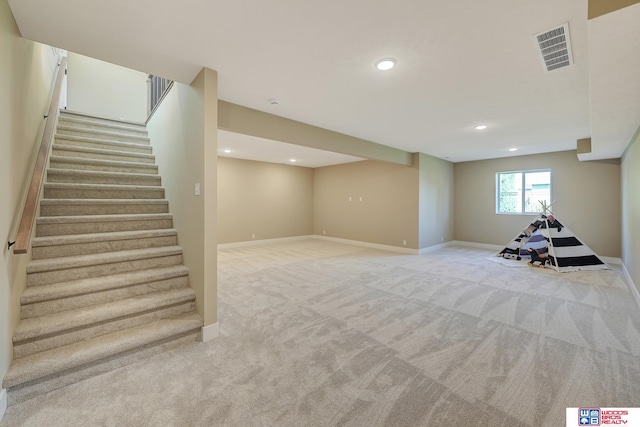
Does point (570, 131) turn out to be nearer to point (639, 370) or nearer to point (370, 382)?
point (639, 370)

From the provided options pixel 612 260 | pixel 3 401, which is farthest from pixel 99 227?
pixel 612 260

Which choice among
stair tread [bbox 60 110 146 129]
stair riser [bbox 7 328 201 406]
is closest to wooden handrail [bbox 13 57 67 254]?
stair riser [bbox 7 328 201 406]

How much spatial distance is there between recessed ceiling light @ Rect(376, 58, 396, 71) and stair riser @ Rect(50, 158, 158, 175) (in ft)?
11.0

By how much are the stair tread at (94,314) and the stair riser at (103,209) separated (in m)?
1.23

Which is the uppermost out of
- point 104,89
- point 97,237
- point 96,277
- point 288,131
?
point 104,89

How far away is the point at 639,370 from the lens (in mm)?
1953

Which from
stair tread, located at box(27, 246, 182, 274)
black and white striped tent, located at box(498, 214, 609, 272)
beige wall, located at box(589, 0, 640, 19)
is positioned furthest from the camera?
black and white striped tent, located at box(498, 214, 609, 272)

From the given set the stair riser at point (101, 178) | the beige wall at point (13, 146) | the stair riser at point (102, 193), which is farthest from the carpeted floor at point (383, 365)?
the stair riser at point (101, 178)

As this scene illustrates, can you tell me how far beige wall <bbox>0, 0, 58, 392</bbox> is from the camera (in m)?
1.66

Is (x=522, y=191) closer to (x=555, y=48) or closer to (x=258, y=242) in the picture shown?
(x=555, y=48)

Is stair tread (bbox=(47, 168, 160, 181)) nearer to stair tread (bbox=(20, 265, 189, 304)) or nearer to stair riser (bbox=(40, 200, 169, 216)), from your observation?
stair riser (bbox=(40, 200, 169, 216))

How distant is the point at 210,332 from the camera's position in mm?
2445

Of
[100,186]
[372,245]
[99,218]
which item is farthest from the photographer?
[372,245]

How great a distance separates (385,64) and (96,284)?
328 centimetres
